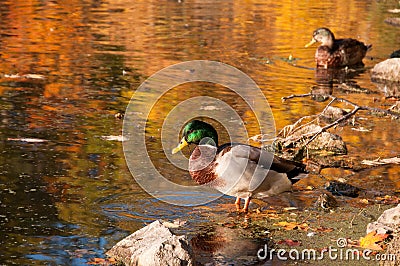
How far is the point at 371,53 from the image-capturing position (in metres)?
14.5

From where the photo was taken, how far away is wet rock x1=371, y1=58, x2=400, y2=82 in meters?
11.9

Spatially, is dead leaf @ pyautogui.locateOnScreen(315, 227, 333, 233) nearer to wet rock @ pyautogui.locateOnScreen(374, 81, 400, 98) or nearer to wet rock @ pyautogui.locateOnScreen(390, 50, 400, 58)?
wet rock @ pyautogui.locateOnScreen(374, 81, 400, 98)

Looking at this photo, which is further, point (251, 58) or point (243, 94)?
point (251, 58)

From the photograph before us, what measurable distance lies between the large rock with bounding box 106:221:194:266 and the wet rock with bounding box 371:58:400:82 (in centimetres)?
780

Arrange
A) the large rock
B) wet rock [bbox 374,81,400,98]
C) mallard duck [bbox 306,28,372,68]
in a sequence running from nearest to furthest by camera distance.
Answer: the large rock, wet rock [bbox 374,81,400,98], mallard duck [bbox 306,28,372,68]

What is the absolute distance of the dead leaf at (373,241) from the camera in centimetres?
503

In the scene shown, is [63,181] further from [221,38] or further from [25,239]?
[221,38]

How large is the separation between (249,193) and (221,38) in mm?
9319

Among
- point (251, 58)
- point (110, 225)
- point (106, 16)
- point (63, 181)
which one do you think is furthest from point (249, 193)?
point (106, 16)

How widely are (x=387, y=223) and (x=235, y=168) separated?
1.23 metres

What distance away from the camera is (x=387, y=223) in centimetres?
519

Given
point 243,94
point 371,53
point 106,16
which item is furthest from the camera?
point 106,16

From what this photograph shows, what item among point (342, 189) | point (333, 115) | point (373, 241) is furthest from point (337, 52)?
point (373, 241)

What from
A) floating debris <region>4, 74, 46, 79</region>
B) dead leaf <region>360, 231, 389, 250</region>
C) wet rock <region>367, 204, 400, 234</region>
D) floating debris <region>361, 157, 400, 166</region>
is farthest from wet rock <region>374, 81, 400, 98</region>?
dead leaf <region>360, 231, 389, 250</region>
